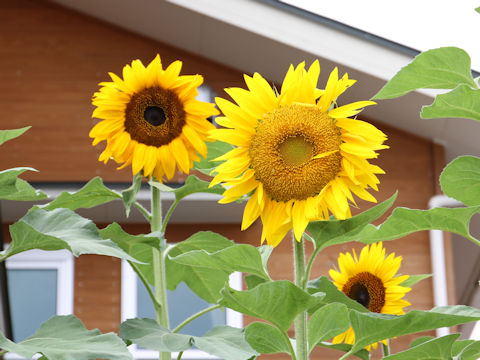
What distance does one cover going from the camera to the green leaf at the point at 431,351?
873 millimetres

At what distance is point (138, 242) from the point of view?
1142 mm

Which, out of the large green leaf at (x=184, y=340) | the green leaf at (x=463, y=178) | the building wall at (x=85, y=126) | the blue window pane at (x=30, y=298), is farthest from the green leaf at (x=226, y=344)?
the building wall at (x=85, y=126)

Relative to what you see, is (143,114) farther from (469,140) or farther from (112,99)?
(469,140)

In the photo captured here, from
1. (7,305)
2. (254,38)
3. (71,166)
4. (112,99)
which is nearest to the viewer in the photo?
(112,99)

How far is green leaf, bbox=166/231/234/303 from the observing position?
1.34m

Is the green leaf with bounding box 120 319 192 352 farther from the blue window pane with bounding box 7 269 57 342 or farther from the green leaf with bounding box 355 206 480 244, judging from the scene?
the blue window pane with bounding box 7 269 57 342

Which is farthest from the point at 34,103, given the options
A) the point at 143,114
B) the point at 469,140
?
the point at 143,114

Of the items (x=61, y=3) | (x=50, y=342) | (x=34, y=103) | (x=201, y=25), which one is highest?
(x=61, y=3)

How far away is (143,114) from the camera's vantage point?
143 centimetres

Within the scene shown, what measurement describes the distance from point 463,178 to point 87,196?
23.9 inches

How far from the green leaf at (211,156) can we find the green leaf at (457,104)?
37 centimetres

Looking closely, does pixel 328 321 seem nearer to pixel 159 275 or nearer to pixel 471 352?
pixel 471 352

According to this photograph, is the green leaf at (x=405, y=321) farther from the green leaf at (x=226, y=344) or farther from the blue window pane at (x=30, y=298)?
the blue window pane at (x=30, y=298)

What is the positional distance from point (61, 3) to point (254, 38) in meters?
1.99
